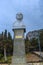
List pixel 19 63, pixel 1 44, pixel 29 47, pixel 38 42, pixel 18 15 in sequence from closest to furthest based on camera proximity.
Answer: pixel 19 63
pixel 18 15
pixel 1 44
pixel 29 47
pixel 38 42

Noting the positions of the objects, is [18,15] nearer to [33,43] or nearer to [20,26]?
[20,26]

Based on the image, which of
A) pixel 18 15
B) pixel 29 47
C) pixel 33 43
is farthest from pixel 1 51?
pixel 18 15

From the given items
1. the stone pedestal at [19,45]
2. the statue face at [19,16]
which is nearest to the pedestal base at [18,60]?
the stone pedestal at [19,45]

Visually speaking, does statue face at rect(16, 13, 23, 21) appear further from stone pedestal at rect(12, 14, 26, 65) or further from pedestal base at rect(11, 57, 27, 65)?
pedestal base at rect(11, 57, 27, 65)

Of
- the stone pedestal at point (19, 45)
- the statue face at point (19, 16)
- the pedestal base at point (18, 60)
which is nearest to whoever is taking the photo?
the pedestal base at point (18, 60)

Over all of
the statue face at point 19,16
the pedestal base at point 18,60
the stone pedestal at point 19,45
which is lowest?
the pedestal base at point 18,60

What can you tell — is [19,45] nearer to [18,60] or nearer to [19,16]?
[18,60]

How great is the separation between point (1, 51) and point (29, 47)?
615cm

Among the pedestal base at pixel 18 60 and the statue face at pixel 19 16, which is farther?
the statue face at pixel 19 16

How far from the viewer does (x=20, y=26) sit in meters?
15.0

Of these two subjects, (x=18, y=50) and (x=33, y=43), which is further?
(x=33, y=43)

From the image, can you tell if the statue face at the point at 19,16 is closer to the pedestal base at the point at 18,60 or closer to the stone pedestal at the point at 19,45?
the stone pedestal at the point at 19,45

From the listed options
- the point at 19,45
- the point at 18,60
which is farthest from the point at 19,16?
the point at 18,60

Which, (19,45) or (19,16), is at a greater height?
(19,16)
